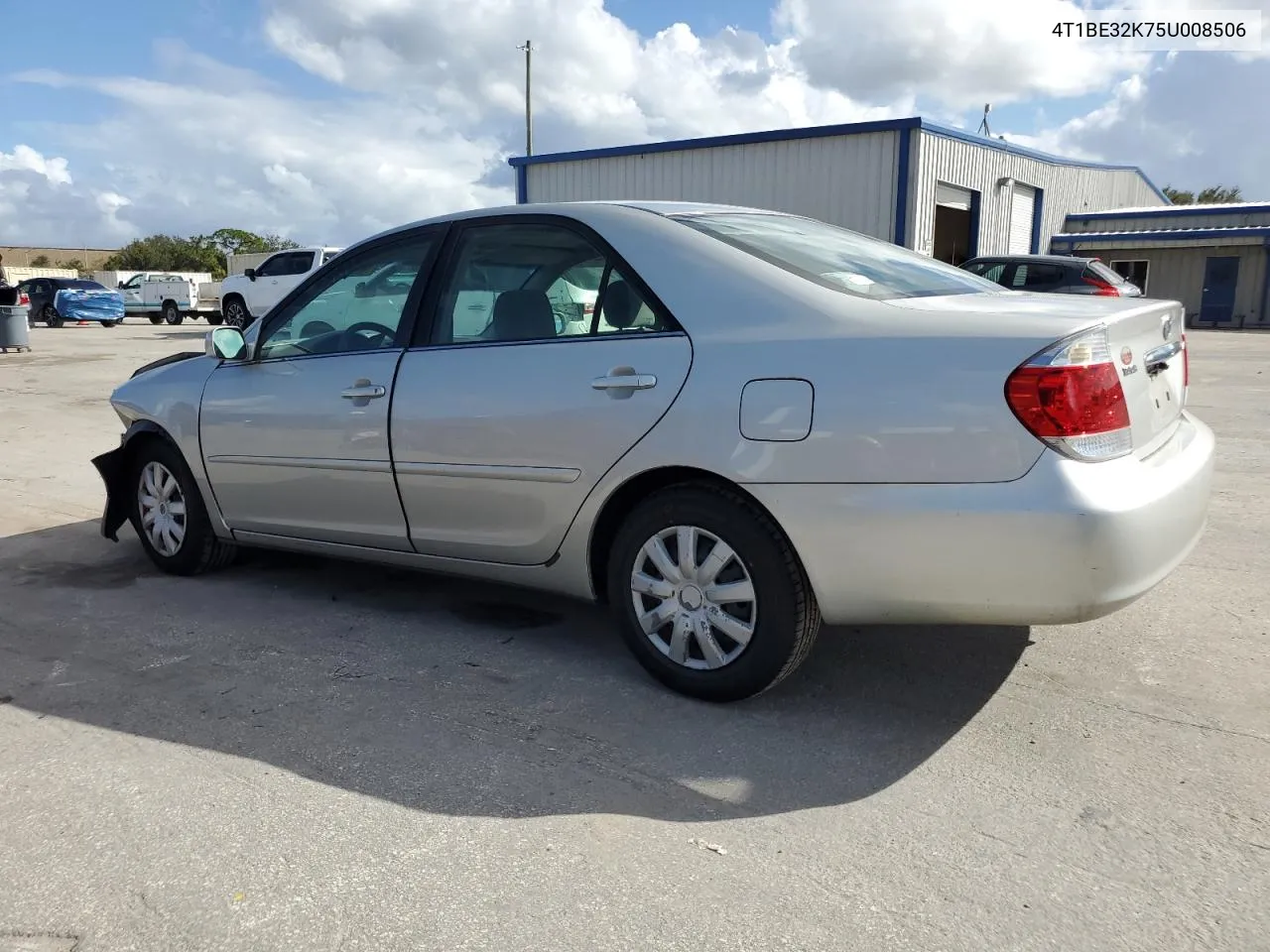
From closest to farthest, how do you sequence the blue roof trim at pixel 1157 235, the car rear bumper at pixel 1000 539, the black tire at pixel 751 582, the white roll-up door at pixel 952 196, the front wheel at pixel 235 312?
the car rear bumper at pixel 1000 539 → the black tire at pixel 751 582 → the white roll-up door at pixel 952 196 → the front wheel at pixel 235 312 → the blue roof trim at pixel 1157 235

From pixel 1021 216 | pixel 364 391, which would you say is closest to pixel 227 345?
pixel 364 391

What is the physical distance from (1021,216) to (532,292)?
25626 millimetres

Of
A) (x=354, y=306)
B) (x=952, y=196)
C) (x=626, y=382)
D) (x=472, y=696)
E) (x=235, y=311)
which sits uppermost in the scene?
(x=952, y=196)

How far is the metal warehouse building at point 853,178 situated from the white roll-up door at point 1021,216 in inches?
1.8

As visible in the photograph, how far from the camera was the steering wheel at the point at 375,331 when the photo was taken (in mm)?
4098

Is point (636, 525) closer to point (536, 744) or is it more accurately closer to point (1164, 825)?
point (536, 744)

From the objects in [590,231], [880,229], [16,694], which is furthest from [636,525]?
[880,229]

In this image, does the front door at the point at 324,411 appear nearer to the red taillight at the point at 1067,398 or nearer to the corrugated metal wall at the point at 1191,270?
the red taillight at the point at 1067,398

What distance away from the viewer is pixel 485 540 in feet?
12.5

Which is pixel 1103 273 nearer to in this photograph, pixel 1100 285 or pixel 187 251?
pixel 1100 285

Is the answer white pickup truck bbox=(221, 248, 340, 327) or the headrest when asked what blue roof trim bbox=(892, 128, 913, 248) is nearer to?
white pickup truck bbox=(221, 248, 340, 327)

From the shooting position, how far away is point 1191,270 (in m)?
31.9

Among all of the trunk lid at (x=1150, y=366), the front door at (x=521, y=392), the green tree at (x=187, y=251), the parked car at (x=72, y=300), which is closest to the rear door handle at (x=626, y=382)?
the front door at (x=521, y=392)

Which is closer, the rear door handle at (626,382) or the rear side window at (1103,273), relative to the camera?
the rear door handle at (626,382)
